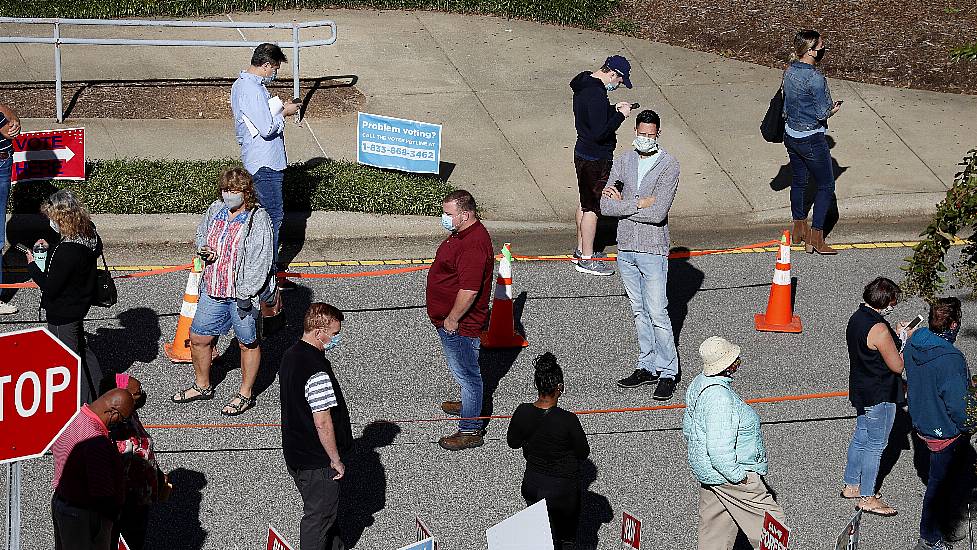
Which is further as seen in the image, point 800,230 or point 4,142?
point 800,230

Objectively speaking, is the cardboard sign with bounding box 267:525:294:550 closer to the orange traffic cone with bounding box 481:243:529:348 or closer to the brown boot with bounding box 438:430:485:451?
the brown boot with bounding box 438:430:485:451

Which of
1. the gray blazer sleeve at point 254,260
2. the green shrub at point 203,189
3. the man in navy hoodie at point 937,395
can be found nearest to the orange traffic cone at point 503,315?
the gray blazer sleeve at point 254,260

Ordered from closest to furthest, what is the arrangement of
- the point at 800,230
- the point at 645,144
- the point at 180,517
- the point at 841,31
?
the point at 180,517 → the point at 645,144 → the point at 800,230 → the point at 841,31

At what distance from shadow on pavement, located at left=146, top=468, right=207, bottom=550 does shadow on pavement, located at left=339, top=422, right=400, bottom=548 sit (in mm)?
869

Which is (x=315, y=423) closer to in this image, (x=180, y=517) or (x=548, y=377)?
(x=548, y=377)

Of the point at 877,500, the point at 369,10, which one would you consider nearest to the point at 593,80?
the point at 877,500

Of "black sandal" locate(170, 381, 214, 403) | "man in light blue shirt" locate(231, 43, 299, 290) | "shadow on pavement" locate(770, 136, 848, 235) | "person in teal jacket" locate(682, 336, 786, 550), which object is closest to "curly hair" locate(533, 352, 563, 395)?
"person in teal jacket" locate(682, 336, 786, 550)

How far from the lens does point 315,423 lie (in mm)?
7477

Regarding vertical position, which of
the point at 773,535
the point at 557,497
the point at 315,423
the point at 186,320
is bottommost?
the point at 186,320

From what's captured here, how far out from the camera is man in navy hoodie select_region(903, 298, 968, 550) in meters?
8.07

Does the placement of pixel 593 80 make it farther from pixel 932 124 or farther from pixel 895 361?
pixel 932 124

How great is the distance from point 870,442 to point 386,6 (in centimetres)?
1062

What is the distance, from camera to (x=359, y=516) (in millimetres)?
8430

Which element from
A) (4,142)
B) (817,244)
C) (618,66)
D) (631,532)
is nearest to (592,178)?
(618,66)
